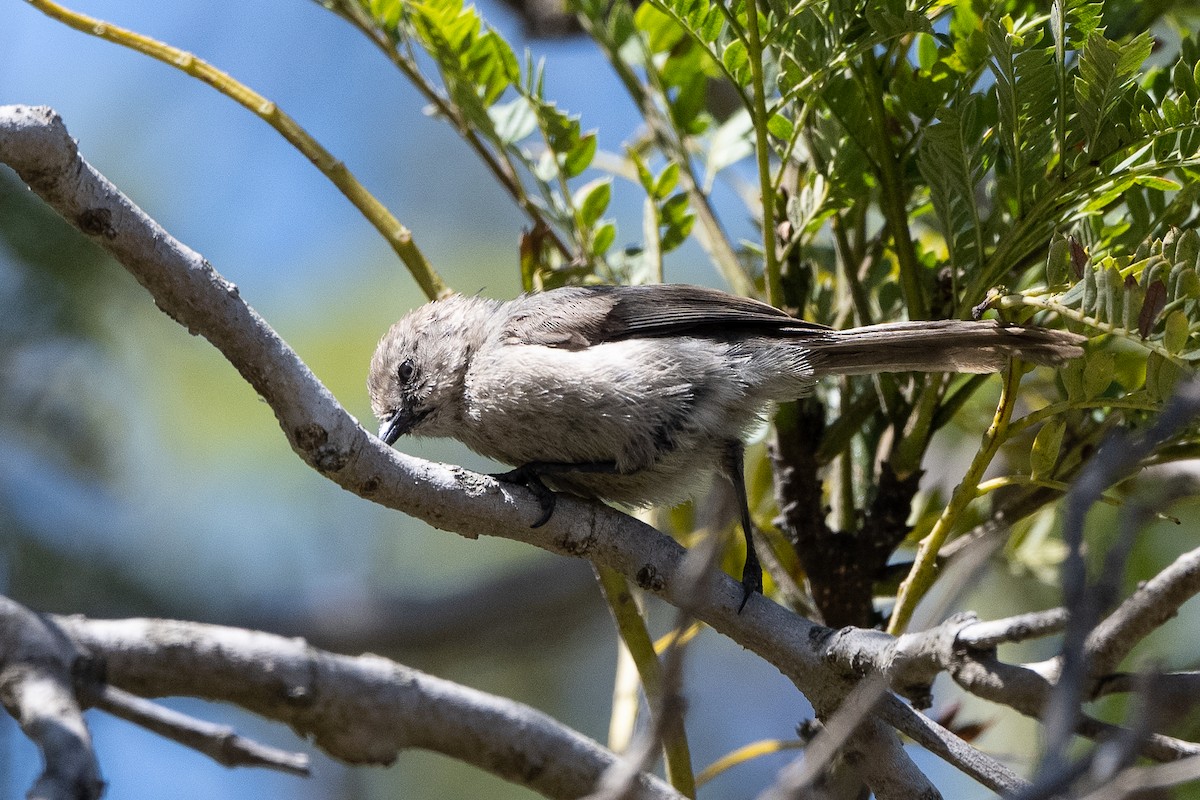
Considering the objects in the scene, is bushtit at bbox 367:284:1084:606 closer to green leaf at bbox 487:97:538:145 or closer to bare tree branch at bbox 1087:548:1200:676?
green leaf at bbox 487:97:538:145

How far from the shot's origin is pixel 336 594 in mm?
5789

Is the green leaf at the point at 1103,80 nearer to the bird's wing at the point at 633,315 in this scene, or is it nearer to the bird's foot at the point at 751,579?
the bird's wing at the point at 633,315

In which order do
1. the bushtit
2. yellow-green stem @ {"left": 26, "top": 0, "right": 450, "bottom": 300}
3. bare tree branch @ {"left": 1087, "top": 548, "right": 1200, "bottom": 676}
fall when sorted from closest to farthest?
bare tree branch @ {"left": 1087, "top": 548, "right": 1200, "bottom": 676}
yellow-green stem @ {"left": 26, "top": 0, "right": 450, "bottom": 300}
the bushtit

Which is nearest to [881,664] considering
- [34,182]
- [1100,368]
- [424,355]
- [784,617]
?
[784,617]

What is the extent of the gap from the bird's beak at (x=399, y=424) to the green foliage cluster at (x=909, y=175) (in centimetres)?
66

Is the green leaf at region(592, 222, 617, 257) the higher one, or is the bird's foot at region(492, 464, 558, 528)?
the green leaf at region(592, 222, 617, 257)

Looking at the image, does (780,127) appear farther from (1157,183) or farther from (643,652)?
(643,652)

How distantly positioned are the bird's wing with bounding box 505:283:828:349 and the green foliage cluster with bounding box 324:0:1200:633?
0.10 metres

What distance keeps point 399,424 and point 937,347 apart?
1782mm

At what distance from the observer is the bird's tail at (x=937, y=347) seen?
7.77ft

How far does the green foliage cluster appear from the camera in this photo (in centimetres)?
227

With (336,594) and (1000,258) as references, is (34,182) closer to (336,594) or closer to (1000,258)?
(1000,258)

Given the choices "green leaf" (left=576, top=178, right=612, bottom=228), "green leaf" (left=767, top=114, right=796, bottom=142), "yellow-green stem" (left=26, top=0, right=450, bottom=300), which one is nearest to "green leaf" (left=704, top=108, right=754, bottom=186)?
"green leaf" (left=576, top=178, right=612, bottom=228)

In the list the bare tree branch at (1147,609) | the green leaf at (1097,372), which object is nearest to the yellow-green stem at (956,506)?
the green leaf at (1097,372)
